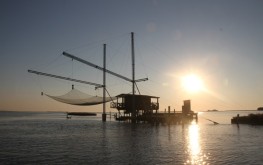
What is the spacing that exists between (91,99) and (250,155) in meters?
51.2

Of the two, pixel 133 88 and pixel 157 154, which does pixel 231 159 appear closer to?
pixel 157 154

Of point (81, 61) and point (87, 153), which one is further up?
point (81, 61)

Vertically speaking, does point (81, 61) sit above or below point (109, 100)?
above

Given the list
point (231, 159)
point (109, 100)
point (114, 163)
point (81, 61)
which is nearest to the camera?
point (114, 163)

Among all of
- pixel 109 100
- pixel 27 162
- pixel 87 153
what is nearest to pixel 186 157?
pixel 87 153

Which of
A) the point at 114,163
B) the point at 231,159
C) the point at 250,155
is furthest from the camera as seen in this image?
the point at 250,155

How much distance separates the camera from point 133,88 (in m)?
68.1

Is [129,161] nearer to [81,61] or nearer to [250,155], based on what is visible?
[250,155]

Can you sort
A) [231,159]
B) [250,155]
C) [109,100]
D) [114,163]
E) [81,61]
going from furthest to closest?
[109,100], [81,61], [250,155], [231,159], [114,163]

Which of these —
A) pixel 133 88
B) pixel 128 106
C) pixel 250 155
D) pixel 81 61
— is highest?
pixel 81 61

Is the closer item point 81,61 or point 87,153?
point 87,153

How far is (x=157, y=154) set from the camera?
2291cm

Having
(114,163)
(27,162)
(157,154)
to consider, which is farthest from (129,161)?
(27,162)

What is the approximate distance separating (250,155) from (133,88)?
1846 inches
